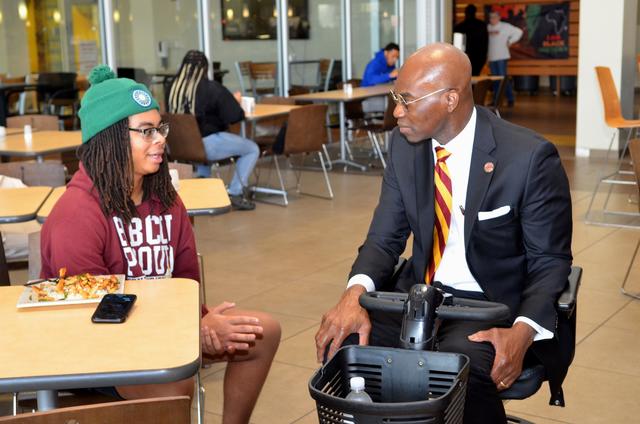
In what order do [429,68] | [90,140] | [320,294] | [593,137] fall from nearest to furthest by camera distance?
[429,68] < [90,140] < [320,294] < [593,137]

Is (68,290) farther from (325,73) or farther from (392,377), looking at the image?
(325,73)

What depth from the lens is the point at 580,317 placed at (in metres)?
4.68

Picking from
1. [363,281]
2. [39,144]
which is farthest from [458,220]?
[39,144]

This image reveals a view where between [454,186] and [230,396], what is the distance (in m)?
A: 0.96

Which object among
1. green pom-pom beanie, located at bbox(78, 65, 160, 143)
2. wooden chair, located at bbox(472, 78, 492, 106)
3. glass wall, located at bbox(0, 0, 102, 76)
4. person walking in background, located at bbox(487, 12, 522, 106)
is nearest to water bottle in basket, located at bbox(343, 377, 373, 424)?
green pom-pom beanie, located at bbox(78, 65, 160, 143)

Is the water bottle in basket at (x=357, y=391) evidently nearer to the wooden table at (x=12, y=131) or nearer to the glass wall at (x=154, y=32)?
the wooden table at (x=12, y=131)

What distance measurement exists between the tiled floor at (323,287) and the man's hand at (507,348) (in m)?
1.15

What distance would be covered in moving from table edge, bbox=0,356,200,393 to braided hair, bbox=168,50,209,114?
6.04 metres

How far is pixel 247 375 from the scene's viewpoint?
2850 millimetres

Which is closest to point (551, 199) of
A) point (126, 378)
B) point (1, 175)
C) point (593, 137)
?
point (126, 378)

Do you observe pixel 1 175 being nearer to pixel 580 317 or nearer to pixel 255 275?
pixel 255 275

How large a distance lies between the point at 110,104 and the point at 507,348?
1.38 metres

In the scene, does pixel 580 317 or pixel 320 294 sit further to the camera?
pixel 320 294

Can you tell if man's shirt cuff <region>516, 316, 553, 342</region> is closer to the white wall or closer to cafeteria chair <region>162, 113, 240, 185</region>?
cafeteria chair <region>162, 113, 240, 185</region>
